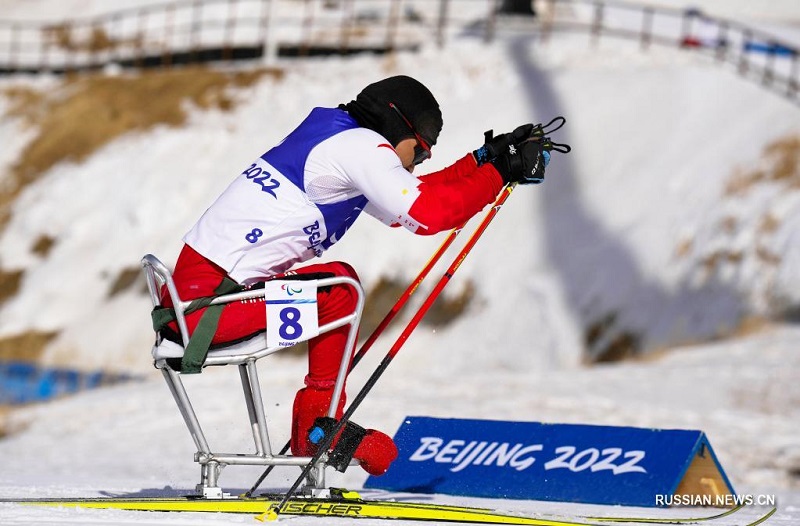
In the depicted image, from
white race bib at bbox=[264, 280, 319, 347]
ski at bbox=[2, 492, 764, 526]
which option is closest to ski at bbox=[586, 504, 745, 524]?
ski at bbox=[2, 492, 764, 526]

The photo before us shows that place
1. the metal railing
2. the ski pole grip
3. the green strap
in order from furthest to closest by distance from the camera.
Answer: the metal railing, the ski pole grip, the green strap

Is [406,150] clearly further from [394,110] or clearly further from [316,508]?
[316,508]

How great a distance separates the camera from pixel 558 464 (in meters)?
6.61

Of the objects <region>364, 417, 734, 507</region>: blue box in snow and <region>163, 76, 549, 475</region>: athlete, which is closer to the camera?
<region>163, 76, 549, 475</region>: athlete

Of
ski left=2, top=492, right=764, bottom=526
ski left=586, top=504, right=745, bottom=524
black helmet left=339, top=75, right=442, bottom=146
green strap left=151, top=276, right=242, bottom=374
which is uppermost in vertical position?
black helmet left=339, top=75, right=442, bottom=146

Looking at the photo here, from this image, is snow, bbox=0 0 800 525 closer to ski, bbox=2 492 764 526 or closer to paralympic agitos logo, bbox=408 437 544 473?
ski, bbox=2 492 764 526

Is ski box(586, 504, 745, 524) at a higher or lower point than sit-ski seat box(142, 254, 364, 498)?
lower

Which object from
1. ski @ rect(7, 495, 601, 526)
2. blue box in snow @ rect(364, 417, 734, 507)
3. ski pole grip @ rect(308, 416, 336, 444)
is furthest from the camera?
blue box in snow @ rect(364, 417, 734, 507)

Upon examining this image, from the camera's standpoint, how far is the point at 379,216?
5.34 metres

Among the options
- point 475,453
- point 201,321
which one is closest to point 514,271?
point 475,453

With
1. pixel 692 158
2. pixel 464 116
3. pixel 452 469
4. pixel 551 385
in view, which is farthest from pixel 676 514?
pixel 464 116

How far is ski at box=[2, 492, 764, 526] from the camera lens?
4820 mm

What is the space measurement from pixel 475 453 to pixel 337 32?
2336cm

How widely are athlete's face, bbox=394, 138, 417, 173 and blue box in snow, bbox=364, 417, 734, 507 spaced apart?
77.7 inches
